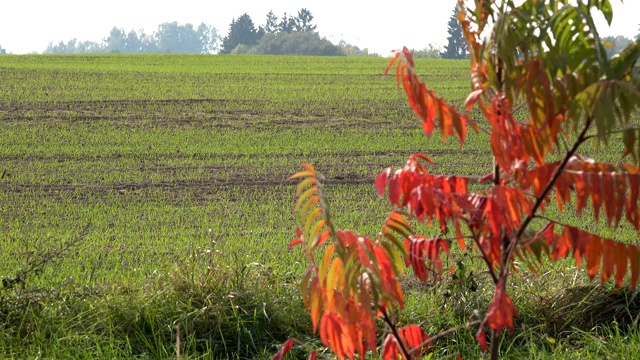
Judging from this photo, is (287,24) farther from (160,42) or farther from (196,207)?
(196,207)

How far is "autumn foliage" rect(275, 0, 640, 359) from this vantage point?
9.26ft

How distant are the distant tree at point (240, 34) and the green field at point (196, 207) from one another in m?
69.0

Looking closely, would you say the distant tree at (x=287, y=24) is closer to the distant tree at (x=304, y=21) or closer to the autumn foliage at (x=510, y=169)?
the distant tree at (x=304, y=21)

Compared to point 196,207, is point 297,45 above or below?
above

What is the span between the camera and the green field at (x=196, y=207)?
6016mm

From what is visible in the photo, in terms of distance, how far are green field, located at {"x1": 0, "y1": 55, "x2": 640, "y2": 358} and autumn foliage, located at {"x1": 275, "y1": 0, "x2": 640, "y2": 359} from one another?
254 centimetres

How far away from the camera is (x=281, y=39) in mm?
88375

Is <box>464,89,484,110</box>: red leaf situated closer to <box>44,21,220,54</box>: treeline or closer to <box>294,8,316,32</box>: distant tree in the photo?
<box>294,8,316,32</box>: distant tree

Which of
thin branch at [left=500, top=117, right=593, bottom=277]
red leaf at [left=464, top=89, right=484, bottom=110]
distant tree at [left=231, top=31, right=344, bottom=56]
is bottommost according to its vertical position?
distant tree at [left=231, top=31, right=344, bottom=56]

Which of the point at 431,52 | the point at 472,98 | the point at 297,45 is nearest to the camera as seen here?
the point at 472,98

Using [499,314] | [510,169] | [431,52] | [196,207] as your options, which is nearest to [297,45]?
[431,52]

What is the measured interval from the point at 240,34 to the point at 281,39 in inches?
970

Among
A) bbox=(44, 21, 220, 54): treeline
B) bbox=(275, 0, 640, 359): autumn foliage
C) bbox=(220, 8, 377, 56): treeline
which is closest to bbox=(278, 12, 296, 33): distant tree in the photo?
bbox=(220, 8, 377, 56): treeline

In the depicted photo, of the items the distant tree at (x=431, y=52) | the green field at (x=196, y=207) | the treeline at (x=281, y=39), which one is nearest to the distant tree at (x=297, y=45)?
the treeline at (x=281, y=39)
